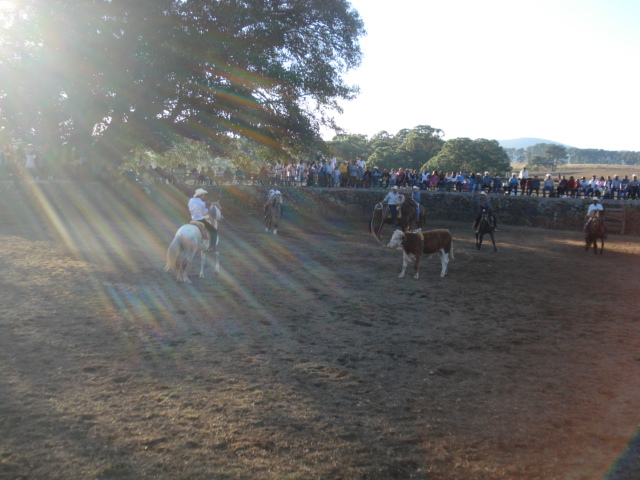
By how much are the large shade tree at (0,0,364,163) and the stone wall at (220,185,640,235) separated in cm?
492

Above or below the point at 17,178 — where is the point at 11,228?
below

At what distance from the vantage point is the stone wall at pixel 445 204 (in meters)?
29.5

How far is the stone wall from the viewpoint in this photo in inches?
1160

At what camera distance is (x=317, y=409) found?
6.14 metres

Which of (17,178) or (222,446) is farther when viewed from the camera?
(17,178)

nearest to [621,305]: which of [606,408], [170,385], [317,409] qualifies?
[606,408]

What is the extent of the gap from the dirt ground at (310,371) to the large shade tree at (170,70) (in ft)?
33.4

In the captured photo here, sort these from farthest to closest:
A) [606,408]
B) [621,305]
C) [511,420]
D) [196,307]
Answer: [621,305]
[196,307]
[606,408]
[511,420]

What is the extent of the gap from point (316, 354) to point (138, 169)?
24993mm

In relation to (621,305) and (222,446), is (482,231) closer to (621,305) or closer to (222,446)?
(621,305)

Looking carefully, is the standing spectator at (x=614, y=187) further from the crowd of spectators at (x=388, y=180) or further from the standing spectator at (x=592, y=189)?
the standing spectator at (x=592, y=189)

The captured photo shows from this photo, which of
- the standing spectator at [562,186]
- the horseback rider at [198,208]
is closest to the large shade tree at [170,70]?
the horseback rider at [198,208]

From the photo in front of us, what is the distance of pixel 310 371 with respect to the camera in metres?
7.30

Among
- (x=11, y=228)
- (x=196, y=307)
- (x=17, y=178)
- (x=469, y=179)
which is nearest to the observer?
(x=196, y=307)
